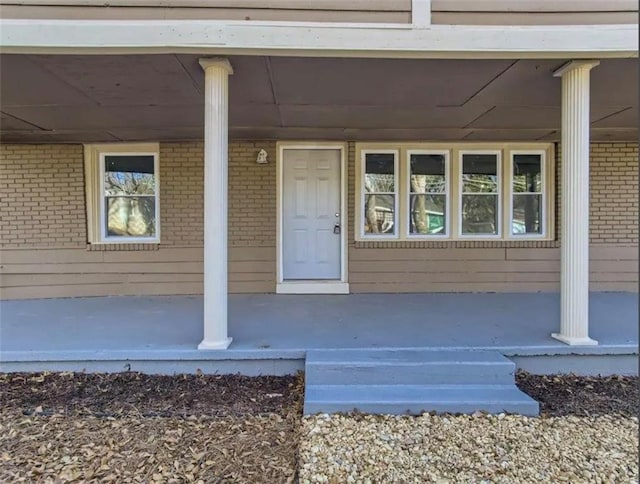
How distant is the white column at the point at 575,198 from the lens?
341cm

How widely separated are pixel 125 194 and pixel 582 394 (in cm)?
592

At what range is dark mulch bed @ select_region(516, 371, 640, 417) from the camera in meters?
2.93

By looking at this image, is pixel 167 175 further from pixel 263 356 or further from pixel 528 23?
pixel 528 23

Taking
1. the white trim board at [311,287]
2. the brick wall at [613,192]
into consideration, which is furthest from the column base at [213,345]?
the brick wall at [613,192]

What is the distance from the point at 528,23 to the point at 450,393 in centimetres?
290

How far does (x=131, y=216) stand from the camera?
6070mm

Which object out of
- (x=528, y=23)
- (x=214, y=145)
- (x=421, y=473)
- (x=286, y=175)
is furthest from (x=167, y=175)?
(x=421, y=473)

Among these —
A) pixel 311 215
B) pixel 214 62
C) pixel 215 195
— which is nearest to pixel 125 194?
pixel 311 215

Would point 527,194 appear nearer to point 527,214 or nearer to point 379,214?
point 527,214

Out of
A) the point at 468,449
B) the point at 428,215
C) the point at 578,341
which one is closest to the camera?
the point at 468,449

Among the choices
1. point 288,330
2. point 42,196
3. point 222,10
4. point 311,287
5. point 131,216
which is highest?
point 222,10

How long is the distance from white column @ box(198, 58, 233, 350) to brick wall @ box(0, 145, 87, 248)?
3534mm

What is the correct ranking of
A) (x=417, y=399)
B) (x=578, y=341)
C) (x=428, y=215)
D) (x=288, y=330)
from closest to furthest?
(x=417, y=399) < (x=578, y=341) < (x=288, y=330) < (x=428, y=215)

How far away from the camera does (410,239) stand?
604cm
